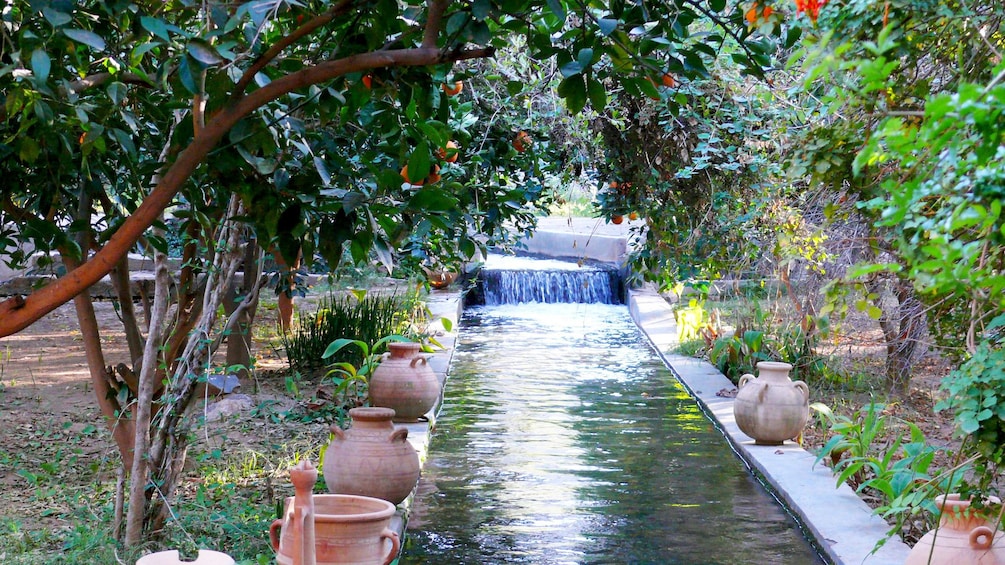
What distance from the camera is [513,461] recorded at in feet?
21.2

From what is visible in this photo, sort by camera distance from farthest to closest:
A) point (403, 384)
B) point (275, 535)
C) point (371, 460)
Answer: point (403, 384) < point (371, 460) < point (275, 535)

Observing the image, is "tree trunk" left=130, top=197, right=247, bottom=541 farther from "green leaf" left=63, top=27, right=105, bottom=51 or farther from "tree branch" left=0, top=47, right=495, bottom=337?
"green leaf" left=63, top=27, right=105, bottom=51

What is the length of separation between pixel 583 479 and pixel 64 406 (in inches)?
145

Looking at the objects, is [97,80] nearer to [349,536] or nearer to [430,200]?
[430,200]

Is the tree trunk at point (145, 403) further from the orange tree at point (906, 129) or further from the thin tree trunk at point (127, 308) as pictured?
the orange tree at point (906, 129)

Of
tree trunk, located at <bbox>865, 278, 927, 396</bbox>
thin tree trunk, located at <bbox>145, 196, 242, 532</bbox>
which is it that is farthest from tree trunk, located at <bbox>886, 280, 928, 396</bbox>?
thin tree trunk, located at <bbox>145, 196, 242, 532</bbox>

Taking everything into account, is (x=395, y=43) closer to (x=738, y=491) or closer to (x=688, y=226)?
(x=738, y=491)

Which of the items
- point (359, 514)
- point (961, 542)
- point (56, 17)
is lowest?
point (961, 542)

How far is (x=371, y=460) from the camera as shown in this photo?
4.84 metres

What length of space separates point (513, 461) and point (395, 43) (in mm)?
4314

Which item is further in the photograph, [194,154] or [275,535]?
[275,535]

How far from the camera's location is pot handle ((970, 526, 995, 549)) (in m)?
3.48

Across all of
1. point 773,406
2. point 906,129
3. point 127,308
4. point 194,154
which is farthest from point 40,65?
point 773,406

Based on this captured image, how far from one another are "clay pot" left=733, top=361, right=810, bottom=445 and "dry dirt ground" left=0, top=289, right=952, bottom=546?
0.97 ft
